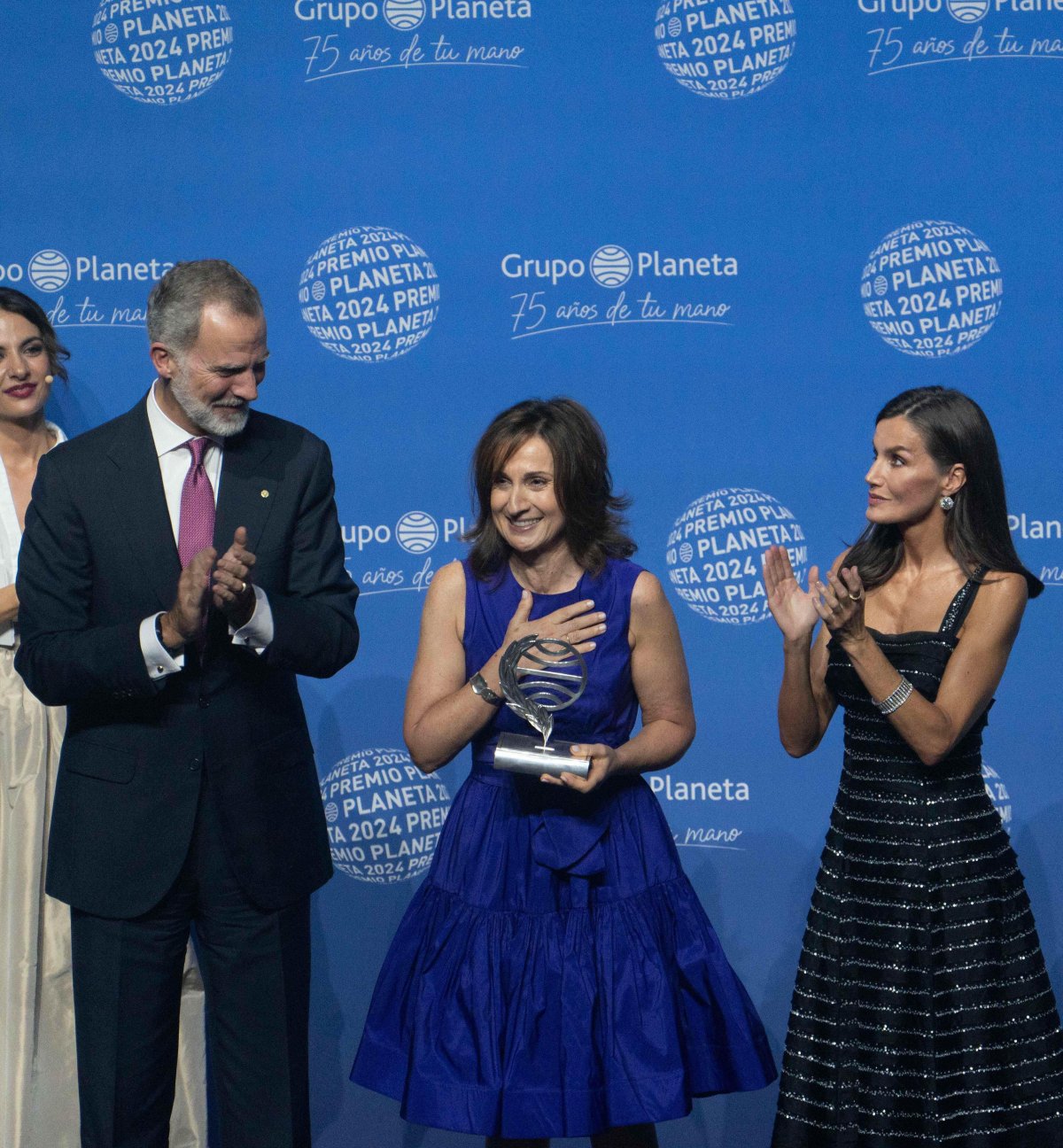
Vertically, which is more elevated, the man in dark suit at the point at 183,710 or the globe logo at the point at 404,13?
the globe logo at the point at 404,13

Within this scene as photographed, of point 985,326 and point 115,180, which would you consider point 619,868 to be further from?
point 115,180

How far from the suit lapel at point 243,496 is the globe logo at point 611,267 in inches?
65.6

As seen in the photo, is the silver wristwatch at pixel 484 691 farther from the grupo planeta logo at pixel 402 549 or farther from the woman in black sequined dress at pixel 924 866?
the grupo planeta logo at pixel 402 549

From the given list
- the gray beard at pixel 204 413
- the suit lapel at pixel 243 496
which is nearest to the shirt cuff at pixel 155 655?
the suit lapel at pixel 243 496

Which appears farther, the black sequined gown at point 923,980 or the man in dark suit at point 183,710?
the black sequined gown at point 923,980

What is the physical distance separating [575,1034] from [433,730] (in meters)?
0.60

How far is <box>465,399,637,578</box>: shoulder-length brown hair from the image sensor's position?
2742 millimetres

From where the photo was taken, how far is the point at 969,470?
2822 mm

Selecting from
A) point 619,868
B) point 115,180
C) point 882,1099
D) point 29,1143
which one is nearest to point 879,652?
point 619,868

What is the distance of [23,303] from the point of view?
3518 millimetres

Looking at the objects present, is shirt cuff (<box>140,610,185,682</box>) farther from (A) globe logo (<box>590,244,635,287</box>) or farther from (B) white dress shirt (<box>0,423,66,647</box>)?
(A) globe logo (<box>590,244,635,287</box>)

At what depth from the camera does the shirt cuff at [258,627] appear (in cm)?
247

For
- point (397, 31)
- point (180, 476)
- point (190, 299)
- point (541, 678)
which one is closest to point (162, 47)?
point (397, 31)

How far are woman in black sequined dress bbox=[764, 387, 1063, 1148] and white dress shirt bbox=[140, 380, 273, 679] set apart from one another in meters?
0.96
